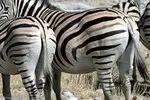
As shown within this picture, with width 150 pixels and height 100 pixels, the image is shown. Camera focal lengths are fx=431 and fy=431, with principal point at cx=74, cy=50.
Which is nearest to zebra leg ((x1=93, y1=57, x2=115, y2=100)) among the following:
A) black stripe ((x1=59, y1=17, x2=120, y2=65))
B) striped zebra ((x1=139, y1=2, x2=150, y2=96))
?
black stripe ((x1=59, y1=17, x2=120, y2=65))

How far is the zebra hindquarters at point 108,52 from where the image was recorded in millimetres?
5691

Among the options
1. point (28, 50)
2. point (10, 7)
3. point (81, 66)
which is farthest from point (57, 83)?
point (10, 7)

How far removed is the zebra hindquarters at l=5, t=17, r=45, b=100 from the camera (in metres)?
5.42

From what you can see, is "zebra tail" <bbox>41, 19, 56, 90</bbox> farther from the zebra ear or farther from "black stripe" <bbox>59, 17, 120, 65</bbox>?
the zebra ear

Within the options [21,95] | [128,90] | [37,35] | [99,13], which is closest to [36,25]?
[37,35]

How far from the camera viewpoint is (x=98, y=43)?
570cm

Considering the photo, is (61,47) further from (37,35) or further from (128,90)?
(128,90)

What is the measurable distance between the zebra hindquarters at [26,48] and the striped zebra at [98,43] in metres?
0.63

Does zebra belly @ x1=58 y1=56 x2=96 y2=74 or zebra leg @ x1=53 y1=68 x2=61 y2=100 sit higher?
zebra belly @ x1=58 y1=56 x2=96 y2=74


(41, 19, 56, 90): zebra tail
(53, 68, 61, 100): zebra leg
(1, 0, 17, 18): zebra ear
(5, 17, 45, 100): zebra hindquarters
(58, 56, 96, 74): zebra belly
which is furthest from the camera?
(1, 0, 17, 18): zebra ear

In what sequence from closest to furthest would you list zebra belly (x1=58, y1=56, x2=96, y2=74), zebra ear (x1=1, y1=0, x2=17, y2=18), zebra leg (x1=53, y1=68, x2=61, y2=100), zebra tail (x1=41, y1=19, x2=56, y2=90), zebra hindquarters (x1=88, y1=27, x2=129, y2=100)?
zebra tail (x1=41, y1=19, x2=56, y2=90)
zebra hindquarters (x1=88, y1=27, x2=129, y2=100)
zebra belly (x1=58, y1=56, x2=96, y2=74)
zebra leg (x1=53, y1=68, x2=61, y2=100)
zebra ear (x1=1, y1=0, x2=17, y2=18)

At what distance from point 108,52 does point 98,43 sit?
18cm

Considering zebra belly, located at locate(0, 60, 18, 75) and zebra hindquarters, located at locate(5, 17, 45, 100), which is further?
zebra belly, located at locate(0, 60, 18, 75)

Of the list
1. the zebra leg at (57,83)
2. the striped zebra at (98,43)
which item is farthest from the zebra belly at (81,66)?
the zebra leg at (57,83)
